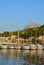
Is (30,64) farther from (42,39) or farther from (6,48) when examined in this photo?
(42,39)

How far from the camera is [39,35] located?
112875 mm

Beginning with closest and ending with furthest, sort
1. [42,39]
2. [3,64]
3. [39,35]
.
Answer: [3,64] → [42,39] → [39,35]

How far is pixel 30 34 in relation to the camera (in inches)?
4624

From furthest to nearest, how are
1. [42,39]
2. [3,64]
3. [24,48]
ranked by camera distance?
[42,39] → [24,48] → [3,64]

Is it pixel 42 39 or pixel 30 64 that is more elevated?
pixel 42 39

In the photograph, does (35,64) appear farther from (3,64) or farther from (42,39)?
(42,39)

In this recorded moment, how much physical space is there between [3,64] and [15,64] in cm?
177

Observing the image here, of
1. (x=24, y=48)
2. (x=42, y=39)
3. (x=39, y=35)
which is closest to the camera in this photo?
(x=24, y=48)

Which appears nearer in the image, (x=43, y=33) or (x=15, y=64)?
(x=15, y=64)

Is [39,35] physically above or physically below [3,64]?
above

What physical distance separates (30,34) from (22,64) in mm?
77206

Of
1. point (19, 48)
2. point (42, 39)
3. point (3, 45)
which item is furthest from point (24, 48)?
point (42, 39)

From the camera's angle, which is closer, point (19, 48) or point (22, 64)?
point (22, 64)

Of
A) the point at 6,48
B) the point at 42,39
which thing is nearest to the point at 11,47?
the point at 6,48
